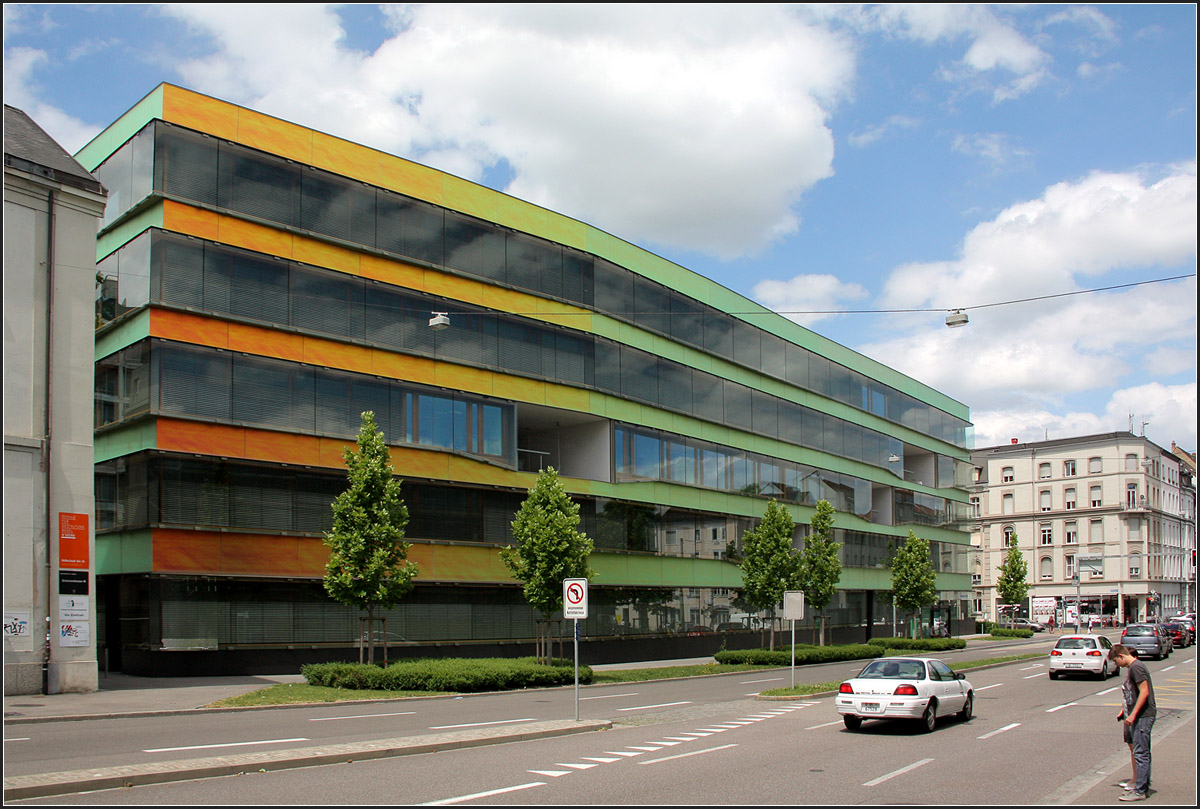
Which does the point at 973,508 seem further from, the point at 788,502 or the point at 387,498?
the point at 387,498

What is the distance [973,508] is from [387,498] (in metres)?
101

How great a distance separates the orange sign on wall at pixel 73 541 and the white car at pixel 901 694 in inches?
751

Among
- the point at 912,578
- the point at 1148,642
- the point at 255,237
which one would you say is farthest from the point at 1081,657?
the point at 255,237

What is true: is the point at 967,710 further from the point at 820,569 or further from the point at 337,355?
the point at 820,569

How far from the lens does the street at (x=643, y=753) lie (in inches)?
479

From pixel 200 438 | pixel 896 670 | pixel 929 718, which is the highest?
pixel 200 438

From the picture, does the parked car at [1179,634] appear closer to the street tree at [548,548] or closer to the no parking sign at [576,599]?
the street tree at [548,548]

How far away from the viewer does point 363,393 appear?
3612cm

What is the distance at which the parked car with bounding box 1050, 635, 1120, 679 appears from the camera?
35406 millimetres

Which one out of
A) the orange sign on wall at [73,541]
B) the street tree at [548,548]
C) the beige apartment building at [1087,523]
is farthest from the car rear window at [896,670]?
the beige apartment building at [1087,523]

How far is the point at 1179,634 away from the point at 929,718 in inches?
2042

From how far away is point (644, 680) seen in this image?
34.7m

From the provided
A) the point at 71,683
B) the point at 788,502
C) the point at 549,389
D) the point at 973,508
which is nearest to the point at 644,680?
the point at 549,389

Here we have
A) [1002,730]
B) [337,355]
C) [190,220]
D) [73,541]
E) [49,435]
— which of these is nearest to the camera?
[1002,730]
